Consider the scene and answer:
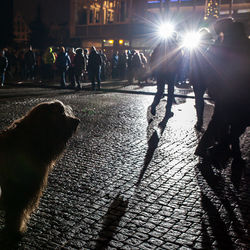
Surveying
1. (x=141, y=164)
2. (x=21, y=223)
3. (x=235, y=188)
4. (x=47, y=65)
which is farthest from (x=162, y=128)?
(x=47, y=65)

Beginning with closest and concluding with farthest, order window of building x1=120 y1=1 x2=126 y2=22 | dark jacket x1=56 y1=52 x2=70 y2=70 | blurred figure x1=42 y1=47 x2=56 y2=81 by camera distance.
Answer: dark jacket x1=56 y1=52 x2=70 y2=70, blurred figure x1=42 y1=47 x2=56 y2=81, window of building x1=120 y1=1 x2=126 y2=22

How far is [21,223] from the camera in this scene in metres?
2.86

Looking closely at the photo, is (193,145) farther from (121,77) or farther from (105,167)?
(121,77)

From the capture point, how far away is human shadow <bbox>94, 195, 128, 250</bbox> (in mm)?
2834

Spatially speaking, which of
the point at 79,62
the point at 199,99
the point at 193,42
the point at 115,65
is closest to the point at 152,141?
the point at 199,99

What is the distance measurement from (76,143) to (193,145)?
232 centimetres

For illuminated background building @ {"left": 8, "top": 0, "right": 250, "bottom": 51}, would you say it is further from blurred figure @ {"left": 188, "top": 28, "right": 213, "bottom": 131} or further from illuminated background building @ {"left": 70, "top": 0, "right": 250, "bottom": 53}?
blurred figure @ {"left": 188, "top": 28, "right": 213, "bottom": 131}

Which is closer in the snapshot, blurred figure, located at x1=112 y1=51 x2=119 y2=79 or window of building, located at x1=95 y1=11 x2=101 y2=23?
blurred figure, located at x1=112 y1=51 x2=119 y2=79

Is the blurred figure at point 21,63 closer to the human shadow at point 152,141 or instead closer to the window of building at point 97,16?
the human shadow at point 152,141

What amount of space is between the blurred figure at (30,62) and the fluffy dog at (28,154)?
59.5 feet

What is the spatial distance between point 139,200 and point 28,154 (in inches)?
63.2

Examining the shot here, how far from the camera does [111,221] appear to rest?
321 centimetres

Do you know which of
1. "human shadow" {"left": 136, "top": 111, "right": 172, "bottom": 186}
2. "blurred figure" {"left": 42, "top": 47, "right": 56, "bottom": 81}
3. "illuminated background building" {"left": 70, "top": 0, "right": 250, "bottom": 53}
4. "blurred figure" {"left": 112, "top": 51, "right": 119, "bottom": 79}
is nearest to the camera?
"human shadow" {"left": 136, "top": 111, "right": 172, "bottom": 186}

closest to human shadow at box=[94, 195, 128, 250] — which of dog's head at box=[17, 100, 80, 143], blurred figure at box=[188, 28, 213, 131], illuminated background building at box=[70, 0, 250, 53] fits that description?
dog's head at box=[17, 100, 80, 143]
